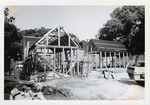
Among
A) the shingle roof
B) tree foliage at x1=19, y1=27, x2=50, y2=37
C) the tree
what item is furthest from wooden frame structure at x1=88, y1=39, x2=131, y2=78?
tree foliage at x1=19, y1=27, x2=50, y2=37

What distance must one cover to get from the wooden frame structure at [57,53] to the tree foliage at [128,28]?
0.27 metres

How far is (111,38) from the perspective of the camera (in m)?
2.04

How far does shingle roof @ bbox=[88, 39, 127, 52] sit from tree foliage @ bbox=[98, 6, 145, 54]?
3 centimetres

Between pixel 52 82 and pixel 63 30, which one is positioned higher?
pixel 63 30

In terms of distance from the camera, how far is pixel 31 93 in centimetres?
195

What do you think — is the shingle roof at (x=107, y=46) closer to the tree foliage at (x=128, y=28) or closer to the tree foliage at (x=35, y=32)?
the tree foliage at (x=128, y=28)

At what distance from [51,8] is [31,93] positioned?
682 mm

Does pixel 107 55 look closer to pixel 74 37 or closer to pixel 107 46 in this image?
pixel 107 46

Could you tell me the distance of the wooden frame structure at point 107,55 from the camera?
200cm

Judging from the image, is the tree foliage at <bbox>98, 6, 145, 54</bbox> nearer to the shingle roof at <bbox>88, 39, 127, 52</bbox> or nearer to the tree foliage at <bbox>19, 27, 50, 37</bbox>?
the shingle roof at <bbox>88, 39, 127, 52</bbox>
